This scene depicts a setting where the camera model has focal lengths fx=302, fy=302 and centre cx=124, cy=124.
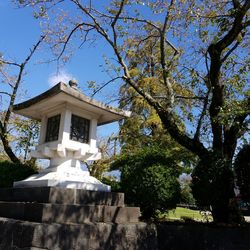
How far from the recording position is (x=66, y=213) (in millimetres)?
5320

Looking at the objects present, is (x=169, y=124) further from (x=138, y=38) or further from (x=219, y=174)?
(x=138, y=38)

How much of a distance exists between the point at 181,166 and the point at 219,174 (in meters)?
1.20

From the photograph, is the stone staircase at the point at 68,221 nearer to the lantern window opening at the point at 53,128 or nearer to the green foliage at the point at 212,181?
the lantern window opening at the point at 53,128

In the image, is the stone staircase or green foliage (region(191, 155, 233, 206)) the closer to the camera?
the stone staircase

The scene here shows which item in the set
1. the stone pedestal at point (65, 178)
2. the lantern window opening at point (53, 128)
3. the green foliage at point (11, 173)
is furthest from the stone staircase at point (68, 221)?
the lantern window opening at point (53, 128)

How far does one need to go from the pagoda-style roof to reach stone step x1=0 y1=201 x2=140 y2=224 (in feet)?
7.42

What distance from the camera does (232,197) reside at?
7418 mm

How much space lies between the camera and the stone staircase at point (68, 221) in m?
4.77

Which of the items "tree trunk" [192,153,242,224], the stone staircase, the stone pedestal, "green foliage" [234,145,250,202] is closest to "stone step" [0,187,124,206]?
the stone staircase

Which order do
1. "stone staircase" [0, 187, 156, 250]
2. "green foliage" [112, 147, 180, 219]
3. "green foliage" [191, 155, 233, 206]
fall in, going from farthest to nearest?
"green foliage" [191, 155, 233, 206] → "green foliage" [112, 147, 180, 219] → "stone staircase" [0, 187, 156, 250]

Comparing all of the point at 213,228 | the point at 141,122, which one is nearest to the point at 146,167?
the point at 213,228

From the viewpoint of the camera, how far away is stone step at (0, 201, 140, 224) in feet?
16.8

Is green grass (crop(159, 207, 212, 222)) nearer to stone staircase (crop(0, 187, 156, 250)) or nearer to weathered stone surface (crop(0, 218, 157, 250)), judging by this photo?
stone staircase (crop(0, 187, 156, 250))

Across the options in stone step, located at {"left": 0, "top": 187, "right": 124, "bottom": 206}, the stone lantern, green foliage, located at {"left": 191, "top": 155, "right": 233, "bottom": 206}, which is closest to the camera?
stone step, located at {"left": 0, "top": 187, "right": 124, "bottom": 206}
